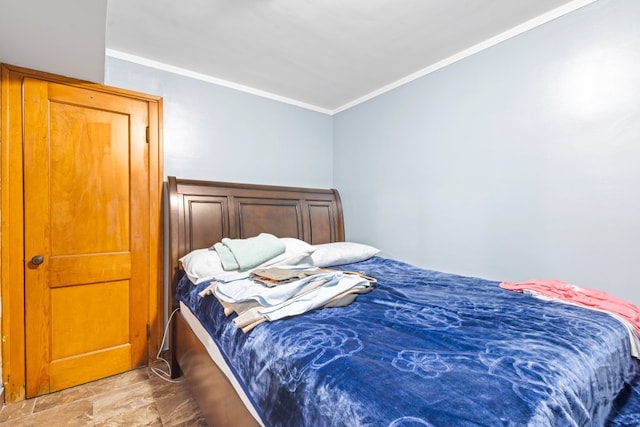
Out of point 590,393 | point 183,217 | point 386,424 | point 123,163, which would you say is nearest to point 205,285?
point 183,217

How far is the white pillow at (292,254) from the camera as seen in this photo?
2104 millimetres

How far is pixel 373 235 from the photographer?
302cm

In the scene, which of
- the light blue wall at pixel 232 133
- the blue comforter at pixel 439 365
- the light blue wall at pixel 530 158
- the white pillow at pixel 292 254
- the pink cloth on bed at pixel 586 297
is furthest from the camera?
the light blue wall at pixel 232 133

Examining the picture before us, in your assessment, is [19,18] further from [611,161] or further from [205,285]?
[611,161]

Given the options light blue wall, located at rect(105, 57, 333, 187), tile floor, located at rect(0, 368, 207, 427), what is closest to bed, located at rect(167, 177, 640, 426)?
tile floor, located at rect(0, 368, 207, 427)

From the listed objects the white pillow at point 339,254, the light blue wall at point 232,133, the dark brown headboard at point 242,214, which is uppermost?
the light blue wall at point 232,133

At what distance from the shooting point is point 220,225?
249 cm

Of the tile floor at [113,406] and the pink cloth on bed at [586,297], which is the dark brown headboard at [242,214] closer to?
the tile floor at [113,406]

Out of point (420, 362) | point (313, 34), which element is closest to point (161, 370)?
point (420, 362)

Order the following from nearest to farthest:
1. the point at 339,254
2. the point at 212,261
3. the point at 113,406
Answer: the point at 113,406 → the point at 212,261 → the point at 339,254

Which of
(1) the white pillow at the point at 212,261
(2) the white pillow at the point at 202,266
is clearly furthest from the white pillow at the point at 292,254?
(2) the white pillow at the point at 202,266

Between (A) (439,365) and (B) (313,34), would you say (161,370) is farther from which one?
(B) (313,34)

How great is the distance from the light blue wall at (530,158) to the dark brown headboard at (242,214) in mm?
725

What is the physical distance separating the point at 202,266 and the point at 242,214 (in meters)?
0.80
